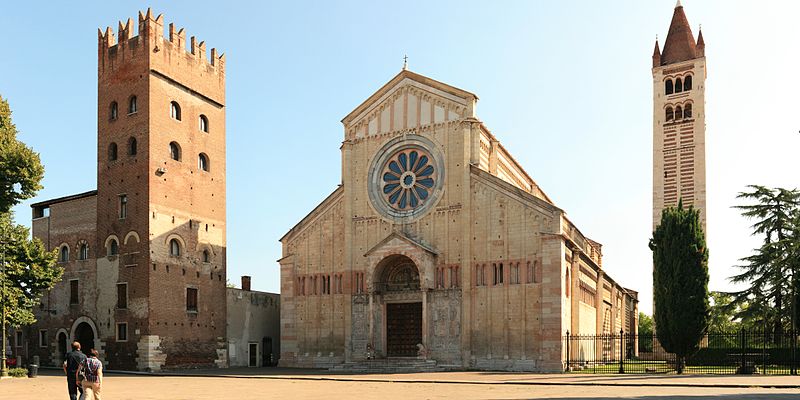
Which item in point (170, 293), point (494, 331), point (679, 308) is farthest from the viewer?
point (170, 293)

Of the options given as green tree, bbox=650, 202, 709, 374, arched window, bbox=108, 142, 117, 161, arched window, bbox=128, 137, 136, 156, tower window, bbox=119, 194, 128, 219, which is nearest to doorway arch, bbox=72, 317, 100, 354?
tower window, bbox=119, 194, 128, 219

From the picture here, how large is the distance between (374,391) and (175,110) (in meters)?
24.6

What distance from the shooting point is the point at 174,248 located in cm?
3941

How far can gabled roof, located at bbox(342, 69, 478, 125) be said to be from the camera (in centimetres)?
3694

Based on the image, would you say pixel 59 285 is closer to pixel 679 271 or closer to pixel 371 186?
pixel 371 186

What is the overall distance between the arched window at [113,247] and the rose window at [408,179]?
47.4 ft

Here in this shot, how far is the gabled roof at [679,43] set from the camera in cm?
5703

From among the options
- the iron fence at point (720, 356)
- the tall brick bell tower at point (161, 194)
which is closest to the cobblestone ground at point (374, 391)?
the iron fence at point (720, 356)

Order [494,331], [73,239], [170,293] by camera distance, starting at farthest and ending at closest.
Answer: [73,239], [170,293], [494,331]

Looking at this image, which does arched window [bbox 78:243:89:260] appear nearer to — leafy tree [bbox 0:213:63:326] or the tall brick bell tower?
the tall brick bell tower

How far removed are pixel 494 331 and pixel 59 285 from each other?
24151mm

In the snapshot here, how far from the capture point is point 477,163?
3662 cm

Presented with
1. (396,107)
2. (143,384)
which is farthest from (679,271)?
(143,384)

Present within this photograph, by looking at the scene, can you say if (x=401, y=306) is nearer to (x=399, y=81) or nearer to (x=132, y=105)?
(x=399, y=81)
